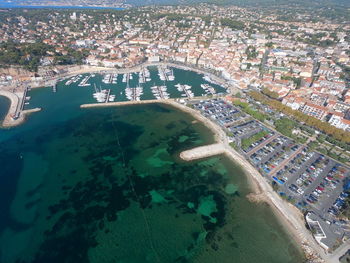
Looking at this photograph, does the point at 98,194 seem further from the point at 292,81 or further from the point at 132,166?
the point at 292,81

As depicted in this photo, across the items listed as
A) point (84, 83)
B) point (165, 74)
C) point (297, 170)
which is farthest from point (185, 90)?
point (297, 170)

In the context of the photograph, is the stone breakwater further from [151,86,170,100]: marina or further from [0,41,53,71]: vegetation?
[151,86,170,100]: marina

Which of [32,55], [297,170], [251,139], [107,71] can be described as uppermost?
[32,55]

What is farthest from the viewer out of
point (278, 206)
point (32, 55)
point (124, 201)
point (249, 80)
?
point (32, 55)

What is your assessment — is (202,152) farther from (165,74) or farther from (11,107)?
(11,107)

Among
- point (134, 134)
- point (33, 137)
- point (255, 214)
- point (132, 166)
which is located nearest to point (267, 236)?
point (255, 214)

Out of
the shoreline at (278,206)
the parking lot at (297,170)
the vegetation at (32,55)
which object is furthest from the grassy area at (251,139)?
the vegetation at (32,55)

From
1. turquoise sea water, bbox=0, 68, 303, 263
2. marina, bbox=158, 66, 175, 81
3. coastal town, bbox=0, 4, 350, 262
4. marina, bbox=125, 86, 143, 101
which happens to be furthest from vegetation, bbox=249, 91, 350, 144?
marina, bbox=125, 86, 143, 101

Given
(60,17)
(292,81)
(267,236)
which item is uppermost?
(60,17)
